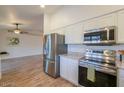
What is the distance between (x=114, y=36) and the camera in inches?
90.4

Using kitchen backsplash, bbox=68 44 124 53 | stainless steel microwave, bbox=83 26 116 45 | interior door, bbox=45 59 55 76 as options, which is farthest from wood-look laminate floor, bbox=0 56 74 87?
stainless steel microwave, bbox=83 26 116 45

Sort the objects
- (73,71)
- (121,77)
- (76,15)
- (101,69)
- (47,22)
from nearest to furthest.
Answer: (121,77) < (101,69) < (73,71) < (76,15) < (47,22)

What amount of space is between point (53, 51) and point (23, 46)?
674 cm

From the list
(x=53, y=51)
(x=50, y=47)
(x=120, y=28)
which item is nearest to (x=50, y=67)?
(x=53, y=51)

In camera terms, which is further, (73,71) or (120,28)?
(73,71)

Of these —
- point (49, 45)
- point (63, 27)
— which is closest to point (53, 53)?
point (49, 45)

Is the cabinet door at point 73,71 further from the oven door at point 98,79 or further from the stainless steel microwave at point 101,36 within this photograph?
the stainless steel microwave at point 101,36

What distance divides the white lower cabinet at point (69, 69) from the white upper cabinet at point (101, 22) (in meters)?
1.05

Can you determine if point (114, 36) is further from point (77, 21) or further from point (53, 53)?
point (53, 53)

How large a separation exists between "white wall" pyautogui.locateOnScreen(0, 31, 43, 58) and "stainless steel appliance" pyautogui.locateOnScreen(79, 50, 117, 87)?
7.40 m

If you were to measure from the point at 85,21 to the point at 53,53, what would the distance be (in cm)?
151

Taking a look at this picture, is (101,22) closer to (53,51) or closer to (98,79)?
(98,79)

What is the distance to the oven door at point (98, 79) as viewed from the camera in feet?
6.47

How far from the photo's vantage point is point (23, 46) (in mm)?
9609
